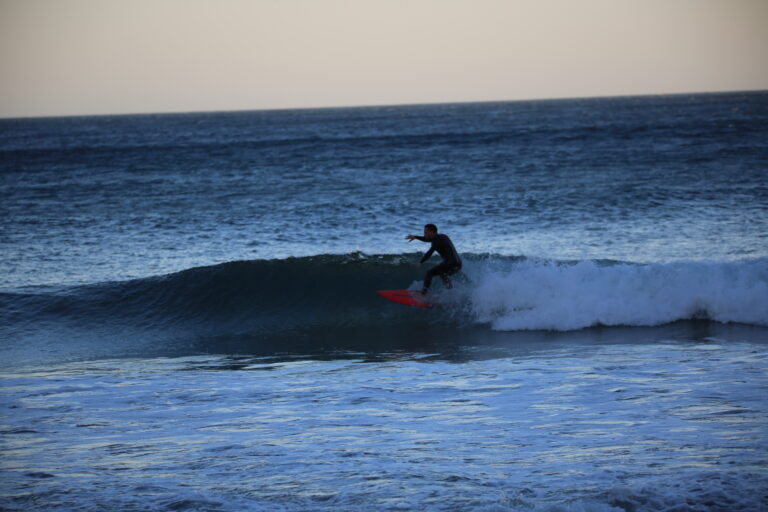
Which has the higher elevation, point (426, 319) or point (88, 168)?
point (88, 168)

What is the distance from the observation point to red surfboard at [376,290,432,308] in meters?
14.5

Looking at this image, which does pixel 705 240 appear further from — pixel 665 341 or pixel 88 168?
pixel 88 168

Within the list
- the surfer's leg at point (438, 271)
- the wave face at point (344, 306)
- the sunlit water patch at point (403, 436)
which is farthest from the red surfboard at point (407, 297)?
the sunlit water patch at point (403, 436)

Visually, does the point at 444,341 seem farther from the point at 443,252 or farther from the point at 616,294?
the point at 616,294

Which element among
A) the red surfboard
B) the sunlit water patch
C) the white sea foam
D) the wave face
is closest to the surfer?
the red surfboard

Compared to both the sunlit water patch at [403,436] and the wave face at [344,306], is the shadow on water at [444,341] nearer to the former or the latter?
the wave face at [344,306]

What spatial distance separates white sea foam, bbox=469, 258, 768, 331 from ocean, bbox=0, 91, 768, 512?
53 millimetres

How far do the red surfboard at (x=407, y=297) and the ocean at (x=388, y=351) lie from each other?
0.18 m

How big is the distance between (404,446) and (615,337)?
6299mm

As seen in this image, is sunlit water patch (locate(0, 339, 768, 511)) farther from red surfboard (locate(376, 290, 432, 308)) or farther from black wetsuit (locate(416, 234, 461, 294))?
red surfboard (locate(376, 290, 432, 308))

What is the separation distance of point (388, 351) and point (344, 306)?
12.2ft

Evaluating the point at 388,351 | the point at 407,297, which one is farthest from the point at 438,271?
the point at 388,351

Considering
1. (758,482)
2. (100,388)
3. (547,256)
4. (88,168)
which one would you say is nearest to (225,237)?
(547,256)

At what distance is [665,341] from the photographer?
11586 mm
